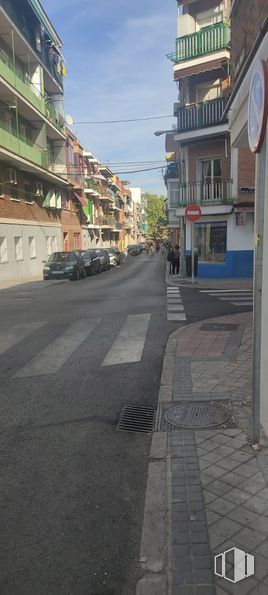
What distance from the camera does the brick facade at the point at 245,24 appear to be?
5.77 m

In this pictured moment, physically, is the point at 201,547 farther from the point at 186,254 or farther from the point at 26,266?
the point at 26,266

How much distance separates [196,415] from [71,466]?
1373 mm

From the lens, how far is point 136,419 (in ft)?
15.4

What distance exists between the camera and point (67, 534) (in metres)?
2.83

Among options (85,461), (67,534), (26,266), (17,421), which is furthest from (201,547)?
(26,266)

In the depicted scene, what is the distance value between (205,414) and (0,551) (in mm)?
2336

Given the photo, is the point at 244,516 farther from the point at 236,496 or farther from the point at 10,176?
the point at 10,176

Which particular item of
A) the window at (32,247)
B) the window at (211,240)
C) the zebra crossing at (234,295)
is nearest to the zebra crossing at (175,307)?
the zebra crossing at (234,295)

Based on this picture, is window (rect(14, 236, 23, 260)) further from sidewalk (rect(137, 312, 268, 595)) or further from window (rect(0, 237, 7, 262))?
sidewalk (rect(137, 312, 268, 595))

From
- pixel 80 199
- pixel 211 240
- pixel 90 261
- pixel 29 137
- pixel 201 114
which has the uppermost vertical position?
pixel 29 137

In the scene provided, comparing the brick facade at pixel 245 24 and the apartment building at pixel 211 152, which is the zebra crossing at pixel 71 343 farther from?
the apartment building at pixel 211 152

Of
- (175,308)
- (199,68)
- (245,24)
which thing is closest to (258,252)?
(245,24)

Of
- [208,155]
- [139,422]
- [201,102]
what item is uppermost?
[201,102]

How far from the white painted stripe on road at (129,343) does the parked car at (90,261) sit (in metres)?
16.5
